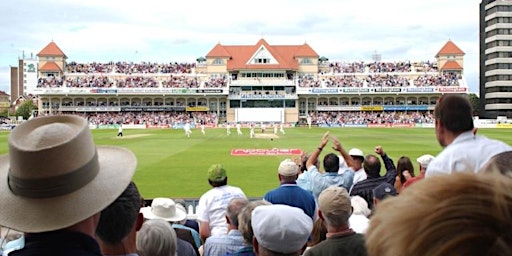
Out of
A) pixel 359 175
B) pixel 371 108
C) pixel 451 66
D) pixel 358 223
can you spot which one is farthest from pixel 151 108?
pixel 358 223

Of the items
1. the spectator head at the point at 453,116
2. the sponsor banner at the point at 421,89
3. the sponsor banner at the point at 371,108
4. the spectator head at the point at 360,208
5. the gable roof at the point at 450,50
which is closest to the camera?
the spectator head at the point at 453,116

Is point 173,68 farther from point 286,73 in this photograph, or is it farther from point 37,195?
point 37,195

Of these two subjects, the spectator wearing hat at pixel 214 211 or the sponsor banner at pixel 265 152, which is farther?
the sponsor banner at pixel 265 152

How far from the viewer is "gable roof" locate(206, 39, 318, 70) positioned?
8925 centimetres

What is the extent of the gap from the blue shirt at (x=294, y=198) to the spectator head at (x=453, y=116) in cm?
224

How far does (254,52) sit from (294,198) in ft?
284

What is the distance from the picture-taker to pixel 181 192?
1527 centimetres

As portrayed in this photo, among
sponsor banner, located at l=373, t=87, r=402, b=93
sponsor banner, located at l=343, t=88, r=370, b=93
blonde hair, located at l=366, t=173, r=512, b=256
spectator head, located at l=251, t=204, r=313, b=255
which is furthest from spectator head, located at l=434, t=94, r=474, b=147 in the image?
sponsor banner, located at l=373, t=87, r=402, b=93

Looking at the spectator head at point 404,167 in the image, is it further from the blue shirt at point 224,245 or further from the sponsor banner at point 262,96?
the sponsor banner at point 262,96

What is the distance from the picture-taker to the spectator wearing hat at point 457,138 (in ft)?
12.5

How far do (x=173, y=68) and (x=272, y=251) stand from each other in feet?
310

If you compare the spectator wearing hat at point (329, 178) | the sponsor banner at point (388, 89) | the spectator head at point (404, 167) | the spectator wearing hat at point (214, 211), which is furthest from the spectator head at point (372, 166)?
the sponsor banner at point (388, 89)

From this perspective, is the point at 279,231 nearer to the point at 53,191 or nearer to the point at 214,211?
the point at 53,191

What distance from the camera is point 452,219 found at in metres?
1.14
